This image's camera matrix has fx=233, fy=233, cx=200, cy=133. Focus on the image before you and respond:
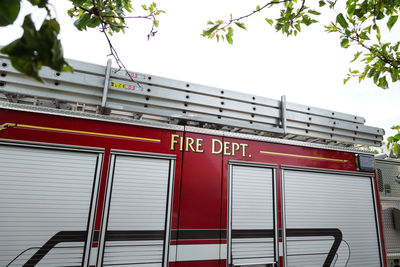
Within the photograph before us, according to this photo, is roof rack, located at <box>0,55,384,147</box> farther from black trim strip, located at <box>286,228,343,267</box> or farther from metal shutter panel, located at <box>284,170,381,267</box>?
black trim strip, located at <box>286,228,343,267</box>

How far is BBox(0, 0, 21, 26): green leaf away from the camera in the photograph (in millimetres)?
584

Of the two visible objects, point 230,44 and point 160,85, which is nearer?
point 230,44

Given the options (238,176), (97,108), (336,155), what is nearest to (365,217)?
(336,155)

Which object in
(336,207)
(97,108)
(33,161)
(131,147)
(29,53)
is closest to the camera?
(29,53)

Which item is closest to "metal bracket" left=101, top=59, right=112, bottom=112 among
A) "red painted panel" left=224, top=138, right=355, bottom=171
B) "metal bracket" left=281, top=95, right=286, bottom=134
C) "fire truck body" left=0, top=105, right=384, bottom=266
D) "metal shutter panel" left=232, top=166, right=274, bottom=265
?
"fire truck body" left=0, top=105, right=384, bottom=266

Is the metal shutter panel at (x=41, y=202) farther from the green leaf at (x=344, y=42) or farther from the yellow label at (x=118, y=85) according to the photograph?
the green leaf at (x=344, y=42)

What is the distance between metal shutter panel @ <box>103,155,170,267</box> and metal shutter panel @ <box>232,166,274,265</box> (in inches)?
34.0

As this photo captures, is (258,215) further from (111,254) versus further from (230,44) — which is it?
(230,44)

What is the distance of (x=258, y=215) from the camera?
2848mm

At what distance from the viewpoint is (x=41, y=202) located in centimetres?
216

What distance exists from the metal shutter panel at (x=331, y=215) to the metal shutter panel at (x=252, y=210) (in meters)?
0.27

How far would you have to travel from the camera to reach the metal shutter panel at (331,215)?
2.98m

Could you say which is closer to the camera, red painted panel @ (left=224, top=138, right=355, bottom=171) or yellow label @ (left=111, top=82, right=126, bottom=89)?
yellow label @ (left=111, top=82, right=126, bottom=89)

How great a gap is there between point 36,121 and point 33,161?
1.27 ft
